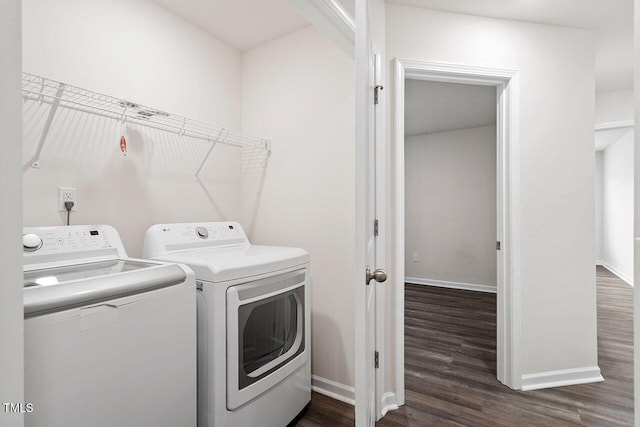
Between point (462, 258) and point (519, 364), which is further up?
point (462, 258)

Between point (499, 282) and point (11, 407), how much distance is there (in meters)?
2.38

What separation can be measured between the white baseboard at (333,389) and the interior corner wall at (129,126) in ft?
4.38

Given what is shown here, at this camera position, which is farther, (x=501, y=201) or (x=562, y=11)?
(x=501, y=201)

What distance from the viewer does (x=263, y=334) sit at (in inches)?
61.5

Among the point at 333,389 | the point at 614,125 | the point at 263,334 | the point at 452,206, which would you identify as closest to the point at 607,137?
the point at 614,125

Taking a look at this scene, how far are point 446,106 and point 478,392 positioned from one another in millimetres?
3041

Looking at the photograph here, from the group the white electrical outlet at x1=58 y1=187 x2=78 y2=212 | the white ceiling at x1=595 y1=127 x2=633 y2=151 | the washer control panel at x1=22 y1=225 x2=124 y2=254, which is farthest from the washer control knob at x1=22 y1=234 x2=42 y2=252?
the white ceiling at x1=595 y1=127 x2=633 y2=151

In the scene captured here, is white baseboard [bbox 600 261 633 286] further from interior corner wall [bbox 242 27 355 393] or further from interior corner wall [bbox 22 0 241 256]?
interior corner wall [bbox 22 0 241 256]

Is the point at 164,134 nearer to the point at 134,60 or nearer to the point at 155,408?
the point at 134,60

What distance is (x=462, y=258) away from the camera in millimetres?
4680

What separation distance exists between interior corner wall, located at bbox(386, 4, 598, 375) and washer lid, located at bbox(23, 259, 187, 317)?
6.89ft

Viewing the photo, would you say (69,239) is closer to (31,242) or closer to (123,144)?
(31,242)


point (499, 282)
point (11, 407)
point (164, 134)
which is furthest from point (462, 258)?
point (11, 407)

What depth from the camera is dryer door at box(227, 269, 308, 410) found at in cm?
136
